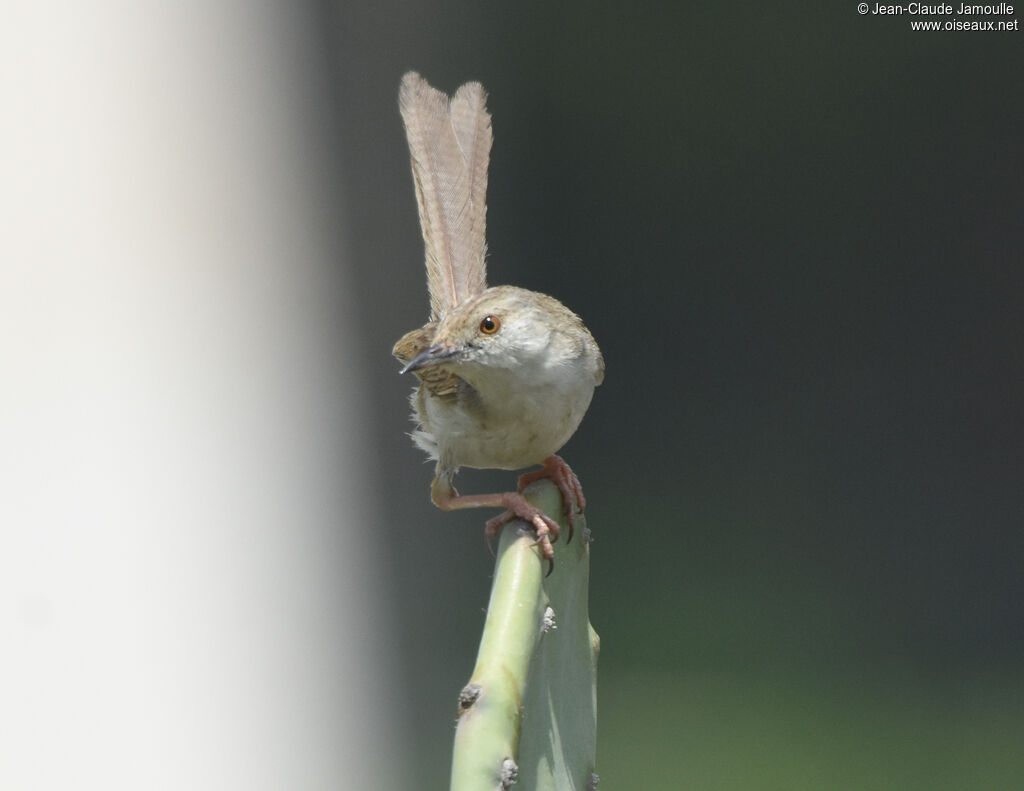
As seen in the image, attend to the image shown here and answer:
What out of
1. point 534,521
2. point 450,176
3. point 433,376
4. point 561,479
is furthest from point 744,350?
point 534,521

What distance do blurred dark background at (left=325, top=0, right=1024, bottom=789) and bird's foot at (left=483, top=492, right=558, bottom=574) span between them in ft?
14.7

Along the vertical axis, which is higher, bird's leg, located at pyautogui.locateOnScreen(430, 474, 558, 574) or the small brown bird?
the small brown bird

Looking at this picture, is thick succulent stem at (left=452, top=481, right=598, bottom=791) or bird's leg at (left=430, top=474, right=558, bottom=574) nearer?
thick succulent stem at (left=452, top=481, right=598, bottom=791)

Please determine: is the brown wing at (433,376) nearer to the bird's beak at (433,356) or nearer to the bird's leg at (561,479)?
the bird's beak at (433,356)

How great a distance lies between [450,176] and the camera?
364cm

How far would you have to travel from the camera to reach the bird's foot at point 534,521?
7.78 feet

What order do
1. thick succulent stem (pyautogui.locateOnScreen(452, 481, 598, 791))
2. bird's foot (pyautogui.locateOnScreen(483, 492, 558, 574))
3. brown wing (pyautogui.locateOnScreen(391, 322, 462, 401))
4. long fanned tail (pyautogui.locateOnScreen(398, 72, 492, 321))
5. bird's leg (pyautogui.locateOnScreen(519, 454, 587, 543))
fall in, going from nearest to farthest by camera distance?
thick succulent stem (pyautogui.locateOnScreen(452, 481, 598, 791)) < bird's foot (pyautogui.locateOnScreen(483, 492, 558, 574)) < bird's leg (pyautogui.locateOnScreen(519, 454, 587, 543)) < brown wing (pyautogui.locateOnScreen(391, 322, 462, 401)) < long fanned tail (pyautogui.locateOnScreen(398, 72, 492, 321))

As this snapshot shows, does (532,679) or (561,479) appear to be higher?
(561,479)

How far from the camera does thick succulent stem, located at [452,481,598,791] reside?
1.70 m

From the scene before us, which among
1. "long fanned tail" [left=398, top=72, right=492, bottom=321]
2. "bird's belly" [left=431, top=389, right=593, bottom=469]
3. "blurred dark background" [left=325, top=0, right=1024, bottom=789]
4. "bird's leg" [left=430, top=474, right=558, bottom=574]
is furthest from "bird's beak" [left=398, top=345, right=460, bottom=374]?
"blurred dark background" [left=325, top=0, right=1024, bottom=789]

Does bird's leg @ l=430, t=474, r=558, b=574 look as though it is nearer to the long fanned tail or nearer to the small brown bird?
the small brown bird

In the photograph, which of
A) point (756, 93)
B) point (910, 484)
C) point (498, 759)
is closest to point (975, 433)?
point (910, 484)

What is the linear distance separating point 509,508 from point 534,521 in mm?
209

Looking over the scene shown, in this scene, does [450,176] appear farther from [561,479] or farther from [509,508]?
[509,508]
